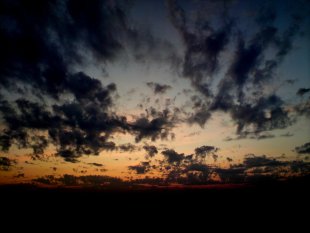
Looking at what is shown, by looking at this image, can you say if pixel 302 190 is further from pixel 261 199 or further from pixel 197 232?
pixel 197 232

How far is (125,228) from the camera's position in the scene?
106 m

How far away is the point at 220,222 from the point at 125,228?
4824cm

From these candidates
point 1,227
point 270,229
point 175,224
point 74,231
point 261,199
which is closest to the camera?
point 270,229

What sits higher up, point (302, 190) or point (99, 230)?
point (302, 190)

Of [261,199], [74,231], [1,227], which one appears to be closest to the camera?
[74,231]

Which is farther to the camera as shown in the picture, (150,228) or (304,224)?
(150,228)

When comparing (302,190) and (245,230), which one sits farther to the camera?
(302,190)

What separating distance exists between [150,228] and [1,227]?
73.6 meters

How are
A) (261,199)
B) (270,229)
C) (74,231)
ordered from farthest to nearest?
(261,199) → (74,231) → (270,229)

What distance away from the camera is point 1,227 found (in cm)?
10781

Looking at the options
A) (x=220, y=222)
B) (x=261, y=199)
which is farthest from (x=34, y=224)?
(x=261, y=199)

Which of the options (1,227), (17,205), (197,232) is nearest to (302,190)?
(197,232)

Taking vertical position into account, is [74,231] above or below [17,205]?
below

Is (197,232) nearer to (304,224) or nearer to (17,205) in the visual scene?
(304,224)
